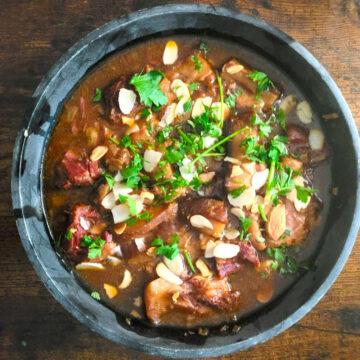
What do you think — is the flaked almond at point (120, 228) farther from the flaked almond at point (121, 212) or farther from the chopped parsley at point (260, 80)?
the chopped parsley at point (260, 80)

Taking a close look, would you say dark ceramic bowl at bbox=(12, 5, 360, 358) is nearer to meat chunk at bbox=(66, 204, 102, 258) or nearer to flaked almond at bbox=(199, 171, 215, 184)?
meat chunk at bbox=(66, 204, 102, 258)

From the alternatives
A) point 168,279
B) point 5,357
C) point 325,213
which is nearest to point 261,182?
point 325,213

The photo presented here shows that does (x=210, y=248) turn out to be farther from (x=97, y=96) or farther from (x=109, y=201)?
(x=97, y=96)

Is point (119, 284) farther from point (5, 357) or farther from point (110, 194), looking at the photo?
point (5, 357)

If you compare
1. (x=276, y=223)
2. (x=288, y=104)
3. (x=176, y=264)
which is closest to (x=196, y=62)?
(x=288, y=104)

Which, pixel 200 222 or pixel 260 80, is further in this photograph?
pixel 260 80

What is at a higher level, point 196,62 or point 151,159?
point 196,62

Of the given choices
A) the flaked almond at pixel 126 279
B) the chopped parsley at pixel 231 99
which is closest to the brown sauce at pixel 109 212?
the flaked almond at pixel 126 279
